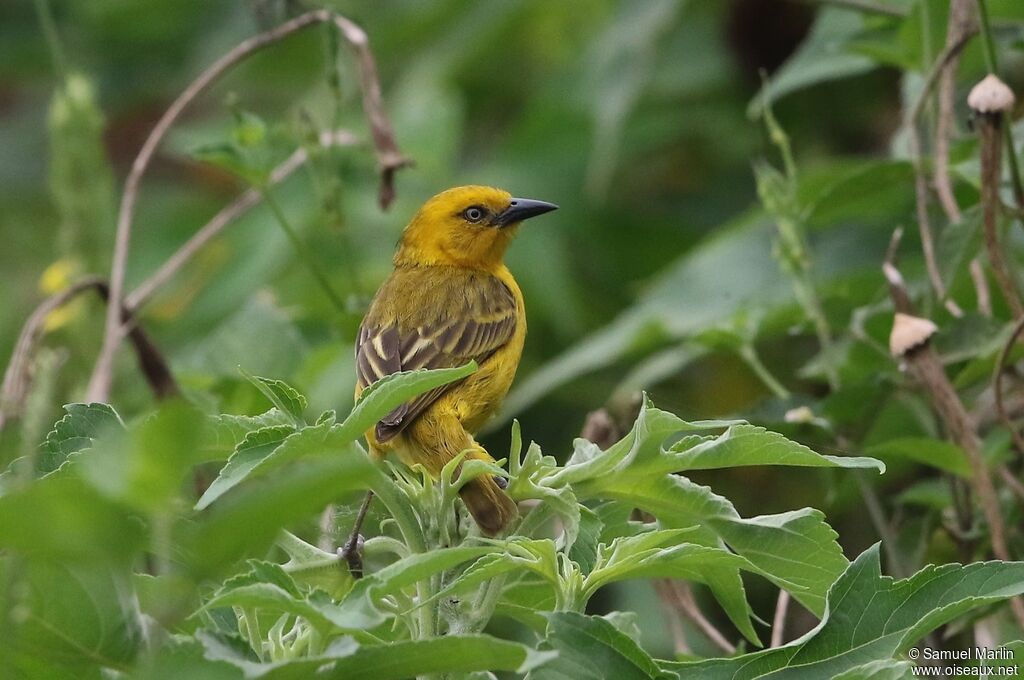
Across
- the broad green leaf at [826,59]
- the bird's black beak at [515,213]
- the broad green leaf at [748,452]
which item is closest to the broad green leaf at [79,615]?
the broad green leaf at [748,452]

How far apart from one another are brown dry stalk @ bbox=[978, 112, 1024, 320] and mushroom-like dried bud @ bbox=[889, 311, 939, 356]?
21 centimetres

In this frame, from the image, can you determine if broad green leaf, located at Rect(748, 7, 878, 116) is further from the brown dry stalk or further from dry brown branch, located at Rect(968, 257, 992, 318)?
the brown dry stalk

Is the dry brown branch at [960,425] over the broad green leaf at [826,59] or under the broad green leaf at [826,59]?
under

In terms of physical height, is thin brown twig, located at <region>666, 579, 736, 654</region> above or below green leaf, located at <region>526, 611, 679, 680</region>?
below

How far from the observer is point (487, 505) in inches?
73.9

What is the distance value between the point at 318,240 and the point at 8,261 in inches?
70.9

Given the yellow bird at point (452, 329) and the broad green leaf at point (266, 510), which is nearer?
the broad green leaf at point (266, 510)

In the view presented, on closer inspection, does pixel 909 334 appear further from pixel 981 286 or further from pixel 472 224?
pixel 472 224

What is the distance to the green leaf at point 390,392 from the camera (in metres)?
1.45

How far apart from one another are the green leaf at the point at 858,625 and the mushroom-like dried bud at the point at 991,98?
3.71 feet

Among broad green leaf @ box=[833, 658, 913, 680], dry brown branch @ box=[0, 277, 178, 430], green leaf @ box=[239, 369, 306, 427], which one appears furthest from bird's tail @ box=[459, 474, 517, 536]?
dry brown branch @ box=[0, 277, 178, 430]

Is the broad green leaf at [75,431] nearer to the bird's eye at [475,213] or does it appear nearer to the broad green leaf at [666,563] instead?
the broad green leaf at [666,563]

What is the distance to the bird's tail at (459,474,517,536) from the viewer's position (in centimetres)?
184

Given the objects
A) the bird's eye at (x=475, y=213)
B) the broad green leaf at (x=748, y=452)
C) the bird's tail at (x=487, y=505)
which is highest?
the bird's eye at (x=475, y=213)
